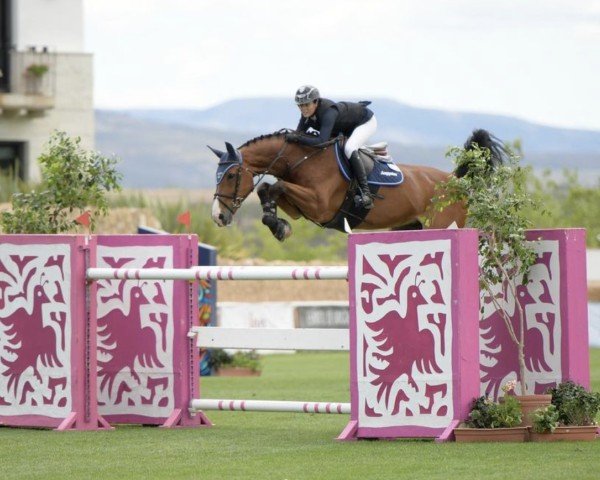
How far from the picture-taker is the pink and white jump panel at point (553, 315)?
27.3 feet

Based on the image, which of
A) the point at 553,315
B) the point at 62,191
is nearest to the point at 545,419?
the point at 553,315

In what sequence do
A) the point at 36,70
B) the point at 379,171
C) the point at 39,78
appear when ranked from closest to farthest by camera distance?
the point at 379,171, the point at 36,70, the point at 39,78

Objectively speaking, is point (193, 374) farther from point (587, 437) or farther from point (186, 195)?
point (186, 195)

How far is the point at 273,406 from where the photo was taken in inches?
352

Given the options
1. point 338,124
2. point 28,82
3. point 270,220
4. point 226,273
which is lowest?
point 226,273

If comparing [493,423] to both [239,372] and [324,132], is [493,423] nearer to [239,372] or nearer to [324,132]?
[324,132]

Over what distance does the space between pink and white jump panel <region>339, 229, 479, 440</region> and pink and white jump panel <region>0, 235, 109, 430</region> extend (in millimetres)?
1982

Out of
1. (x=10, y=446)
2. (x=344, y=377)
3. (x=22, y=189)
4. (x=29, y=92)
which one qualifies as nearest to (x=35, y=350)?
(x=10, y=446)

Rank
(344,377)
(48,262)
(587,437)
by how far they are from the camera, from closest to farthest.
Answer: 1. (587,437)
2. (48,262)
3. (344,377)

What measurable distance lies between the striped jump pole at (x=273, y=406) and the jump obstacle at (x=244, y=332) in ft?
0.03

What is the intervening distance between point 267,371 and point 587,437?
10470mm

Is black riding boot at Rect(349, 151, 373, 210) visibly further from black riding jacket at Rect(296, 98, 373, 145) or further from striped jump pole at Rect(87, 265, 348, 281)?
striped jump pole at Rect(87, 265, 348, 281)

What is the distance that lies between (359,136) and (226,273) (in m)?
1.96

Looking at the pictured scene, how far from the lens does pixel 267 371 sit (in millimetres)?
18156
